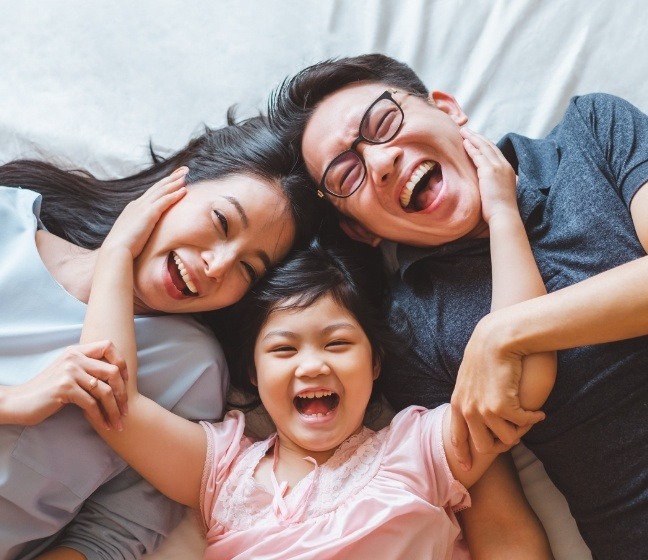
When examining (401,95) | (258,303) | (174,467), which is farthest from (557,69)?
(174,467)

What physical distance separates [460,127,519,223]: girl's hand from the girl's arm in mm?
581

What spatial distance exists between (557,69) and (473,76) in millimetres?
186

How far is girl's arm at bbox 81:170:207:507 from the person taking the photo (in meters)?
1.36

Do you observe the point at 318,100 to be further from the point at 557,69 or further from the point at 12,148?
the point at 12,148

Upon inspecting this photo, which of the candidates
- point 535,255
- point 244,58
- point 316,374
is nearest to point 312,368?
point 316,374

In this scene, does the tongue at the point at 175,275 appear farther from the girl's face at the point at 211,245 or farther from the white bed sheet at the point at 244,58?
the white bed sheet at the point at 244,58

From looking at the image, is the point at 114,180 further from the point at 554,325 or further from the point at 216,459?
the point at 554,325

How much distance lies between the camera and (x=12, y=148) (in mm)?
1764

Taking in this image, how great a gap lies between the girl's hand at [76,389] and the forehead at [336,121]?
53 cm

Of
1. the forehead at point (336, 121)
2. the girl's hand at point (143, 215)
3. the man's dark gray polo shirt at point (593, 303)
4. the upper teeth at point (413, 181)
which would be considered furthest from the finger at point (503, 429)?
the girl's hand at point (143, 215)

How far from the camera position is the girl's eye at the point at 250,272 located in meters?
1.49

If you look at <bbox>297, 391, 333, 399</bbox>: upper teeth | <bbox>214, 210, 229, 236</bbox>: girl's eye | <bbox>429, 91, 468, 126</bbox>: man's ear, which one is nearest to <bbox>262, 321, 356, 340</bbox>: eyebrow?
<bbox>297, 391, 333, 399</bbox>: upper teeth

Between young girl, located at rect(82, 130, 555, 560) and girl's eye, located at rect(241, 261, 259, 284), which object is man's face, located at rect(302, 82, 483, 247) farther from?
girl's eye, located at rect(241, 261, 259, 284)

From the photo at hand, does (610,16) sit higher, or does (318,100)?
(610,16)
